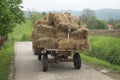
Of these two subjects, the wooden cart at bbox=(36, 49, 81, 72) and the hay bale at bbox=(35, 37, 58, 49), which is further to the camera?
the wooden cart at bbox=(36, 49, 81, 72)

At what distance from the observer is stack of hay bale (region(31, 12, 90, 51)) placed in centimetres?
1673

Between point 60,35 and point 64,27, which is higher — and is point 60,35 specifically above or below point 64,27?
below

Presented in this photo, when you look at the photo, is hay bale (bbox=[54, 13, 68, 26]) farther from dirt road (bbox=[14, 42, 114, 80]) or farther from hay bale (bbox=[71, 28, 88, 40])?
dirt road (bbox=[14, 42, 114, 80])

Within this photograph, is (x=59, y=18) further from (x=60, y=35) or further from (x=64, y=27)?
(x=60, y=35)

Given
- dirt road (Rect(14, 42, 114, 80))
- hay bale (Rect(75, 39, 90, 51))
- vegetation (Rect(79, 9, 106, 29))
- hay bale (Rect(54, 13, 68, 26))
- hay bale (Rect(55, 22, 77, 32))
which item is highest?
hay bale (Rect(54, 13, 68, 26))

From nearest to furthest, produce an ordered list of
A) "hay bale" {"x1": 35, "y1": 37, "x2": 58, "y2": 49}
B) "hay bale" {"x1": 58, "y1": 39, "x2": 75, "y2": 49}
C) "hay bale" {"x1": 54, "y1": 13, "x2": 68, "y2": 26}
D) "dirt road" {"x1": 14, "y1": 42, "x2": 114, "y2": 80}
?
"dirt road" {"x1": 14, "y1": 42, "x2": 114, "y2": 80}, "hay bale" {"x1": 58, "y1": 39, "x2": 75, "y2": 49}, "hay bale" {"x1": 35, "y1": 37, "x2": 58, "y2": 49}, "hay bale" {"x1": 54, "y1": 13, "x2": 68, "y2": 26}

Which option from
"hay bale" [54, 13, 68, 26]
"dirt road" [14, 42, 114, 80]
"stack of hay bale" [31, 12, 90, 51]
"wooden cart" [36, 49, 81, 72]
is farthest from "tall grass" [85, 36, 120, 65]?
"hay bale" [54, 13, 68, 26]

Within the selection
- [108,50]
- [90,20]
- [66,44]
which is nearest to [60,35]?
[66,44]

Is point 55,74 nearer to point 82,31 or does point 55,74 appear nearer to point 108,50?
point 82,31

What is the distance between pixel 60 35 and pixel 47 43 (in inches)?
30.6

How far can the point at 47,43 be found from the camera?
16891 millimetres

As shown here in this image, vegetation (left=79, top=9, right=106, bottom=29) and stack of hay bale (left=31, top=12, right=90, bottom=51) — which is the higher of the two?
stack of hay bale (left=31, top=12, right=90, bottom=51)

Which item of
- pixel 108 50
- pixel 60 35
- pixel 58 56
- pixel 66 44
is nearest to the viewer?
pixel 66 44

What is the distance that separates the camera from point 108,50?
21.4 m
